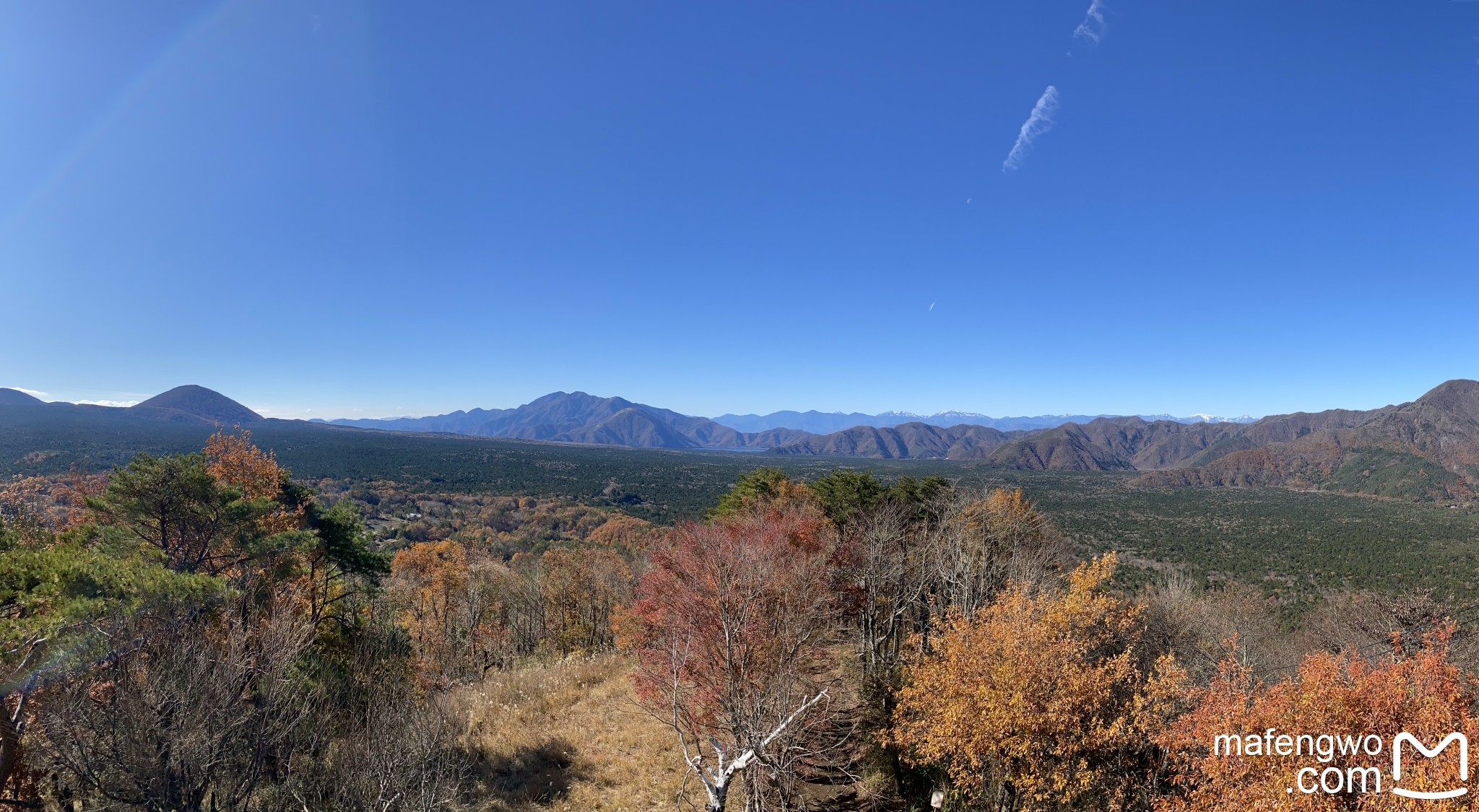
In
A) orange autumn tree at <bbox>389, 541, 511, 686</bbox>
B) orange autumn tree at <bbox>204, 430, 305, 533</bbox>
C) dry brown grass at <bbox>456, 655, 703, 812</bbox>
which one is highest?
orange autumn tree at <bbox>204, 430, 305, 533</bbox>

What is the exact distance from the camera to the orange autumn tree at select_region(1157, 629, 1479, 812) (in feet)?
34.0

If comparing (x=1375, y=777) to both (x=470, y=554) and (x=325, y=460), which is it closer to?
(x=470, y=554)

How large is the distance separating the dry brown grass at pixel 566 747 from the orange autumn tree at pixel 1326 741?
496 inches

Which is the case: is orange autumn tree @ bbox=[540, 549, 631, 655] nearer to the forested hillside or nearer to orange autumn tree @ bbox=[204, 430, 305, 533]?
the forested hillside

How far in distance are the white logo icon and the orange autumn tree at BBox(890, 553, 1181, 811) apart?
150 inches

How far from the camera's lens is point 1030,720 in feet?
43.0

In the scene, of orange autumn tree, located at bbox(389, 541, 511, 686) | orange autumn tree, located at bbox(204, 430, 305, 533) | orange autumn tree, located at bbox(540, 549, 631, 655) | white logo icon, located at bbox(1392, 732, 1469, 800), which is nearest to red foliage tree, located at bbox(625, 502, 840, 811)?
white logo icon, located at bbox(1392, 732, 1469, 800)

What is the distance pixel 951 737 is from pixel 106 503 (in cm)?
2575

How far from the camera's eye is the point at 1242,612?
101 ft

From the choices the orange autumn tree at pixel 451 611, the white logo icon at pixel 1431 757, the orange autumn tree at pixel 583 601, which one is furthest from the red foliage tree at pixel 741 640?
the orange autumn tree at pixel 451 611

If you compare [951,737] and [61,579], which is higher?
[61,579]

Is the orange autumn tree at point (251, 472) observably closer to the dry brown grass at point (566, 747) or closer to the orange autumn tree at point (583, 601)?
the dry brown grass at point (566, 747)

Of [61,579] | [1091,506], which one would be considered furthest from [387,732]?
[1091,506]

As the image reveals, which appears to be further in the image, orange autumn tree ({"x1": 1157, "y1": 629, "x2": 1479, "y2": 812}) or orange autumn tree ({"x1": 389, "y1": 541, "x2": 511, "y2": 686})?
orange autumn tree ({"x1": 389, "y1": 541, "x2": 511, "y2": 686})
